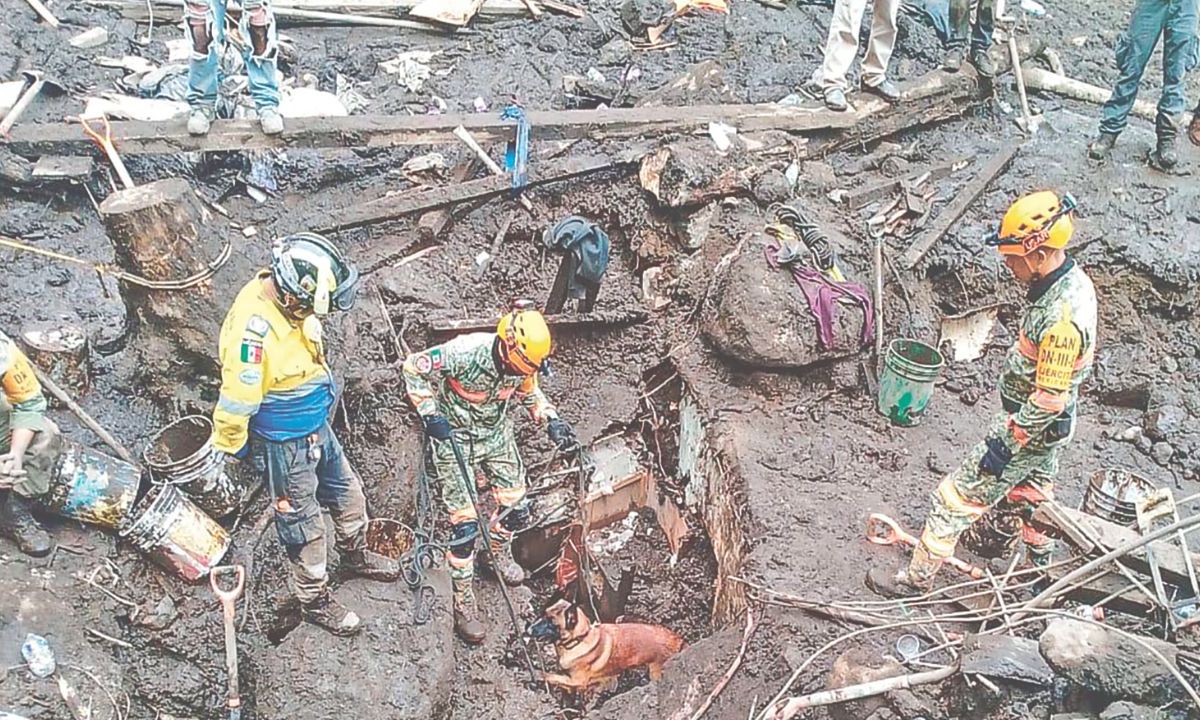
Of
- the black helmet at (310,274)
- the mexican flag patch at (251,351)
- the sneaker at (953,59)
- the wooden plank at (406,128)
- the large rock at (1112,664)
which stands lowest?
the wooden plank at (406,128)

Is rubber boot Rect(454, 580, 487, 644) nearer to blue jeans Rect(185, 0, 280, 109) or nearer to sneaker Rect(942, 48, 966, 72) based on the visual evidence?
blue jeans Rect(185, 0, 280, 109)

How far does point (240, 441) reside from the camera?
14.9 feet

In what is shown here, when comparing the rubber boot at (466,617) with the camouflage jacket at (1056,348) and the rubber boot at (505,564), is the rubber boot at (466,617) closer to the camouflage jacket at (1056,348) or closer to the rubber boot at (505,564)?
the rubber boot at (505,564)

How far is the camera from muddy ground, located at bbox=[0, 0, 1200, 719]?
16.4 feet

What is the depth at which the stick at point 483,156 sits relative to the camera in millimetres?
7320

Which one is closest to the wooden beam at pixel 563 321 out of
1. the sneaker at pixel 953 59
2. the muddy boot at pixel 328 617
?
the muddy boot at pixel 328 617

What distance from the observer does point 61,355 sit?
5688mm

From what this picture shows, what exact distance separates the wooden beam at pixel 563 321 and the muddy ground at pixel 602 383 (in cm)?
12

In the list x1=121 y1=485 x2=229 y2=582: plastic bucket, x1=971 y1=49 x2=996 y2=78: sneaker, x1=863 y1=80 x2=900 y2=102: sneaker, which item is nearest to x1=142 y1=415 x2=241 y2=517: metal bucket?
x1=121 y1=485 x2=229 y2=582: plastic bucket

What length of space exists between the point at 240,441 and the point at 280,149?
3434 mm

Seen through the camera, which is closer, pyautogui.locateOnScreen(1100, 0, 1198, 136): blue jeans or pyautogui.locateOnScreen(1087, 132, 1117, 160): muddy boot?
pyautogui.locateOnScreen(1100, 0, 1198, 136): blue jeans

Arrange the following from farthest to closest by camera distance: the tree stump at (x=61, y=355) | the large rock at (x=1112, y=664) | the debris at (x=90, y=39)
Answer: the debris at (x=90, y=39) → the tree stump at (x=61, y=355) → the large rock at (x=1112, y=664)

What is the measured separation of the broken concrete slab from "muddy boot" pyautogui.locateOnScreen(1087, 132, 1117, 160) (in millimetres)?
5303

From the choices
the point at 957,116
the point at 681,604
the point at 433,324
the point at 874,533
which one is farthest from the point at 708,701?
the point at 957,116
